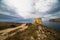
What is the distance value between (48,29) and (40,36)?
296 millimetres

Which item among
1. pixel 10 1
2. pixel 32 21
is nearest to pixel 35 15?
pixel 32 21

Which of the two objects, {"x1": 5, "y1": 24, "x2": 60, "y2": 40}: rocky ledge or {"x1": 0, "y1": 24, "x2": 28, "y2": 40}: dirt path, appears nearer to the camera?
{"x1": 0, "y1": 24, "x2": 28, "y2": 40}: dirt path

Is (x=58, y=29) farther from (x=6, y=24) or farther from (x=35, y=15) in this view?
(x=6, y=24)

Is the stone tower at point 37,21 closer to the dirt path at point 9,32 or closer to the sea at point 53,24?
the sea at point 53,24

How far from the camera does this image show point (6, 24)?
249 centimetres

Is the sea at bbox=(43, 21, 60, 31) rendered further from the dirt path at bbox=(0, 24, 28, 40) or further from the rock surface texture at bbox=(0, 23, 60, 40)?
the dirt path at bbox=(0, 24, 28, 40)

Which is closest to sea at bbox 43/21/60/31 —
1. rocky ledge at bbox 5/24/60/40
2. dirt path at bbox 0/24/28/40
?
rocky ledge at bbox 5/24/60/40

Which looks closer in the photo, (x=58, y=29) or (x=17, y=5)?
(x=17, y=5)

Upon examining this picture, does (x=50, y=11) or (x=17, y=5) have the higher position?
(x=17, y=5)

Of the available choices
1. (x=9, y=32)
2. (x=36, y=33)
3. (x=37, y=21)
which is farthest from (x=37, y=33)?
(x=9, y=32)

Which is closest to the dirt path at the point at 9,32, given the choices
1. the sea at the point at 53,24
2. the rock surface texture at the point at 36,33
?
the rock surface texture at the point at 36,33

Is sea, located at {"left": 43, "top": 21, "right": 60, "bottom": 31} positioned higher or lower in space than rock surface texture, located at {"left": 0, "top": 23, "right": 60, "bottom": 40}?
higher

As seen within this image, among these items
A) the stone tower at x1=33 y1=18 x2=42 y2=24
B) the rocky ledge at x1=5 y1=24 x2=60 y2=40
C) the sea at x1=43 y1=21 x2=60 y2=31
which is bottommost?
the rocky ledge at x1=5 y1=24 x2=60 y2=40

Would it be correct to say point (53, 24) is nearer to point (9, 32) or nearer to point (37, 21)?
point (37, 21)
